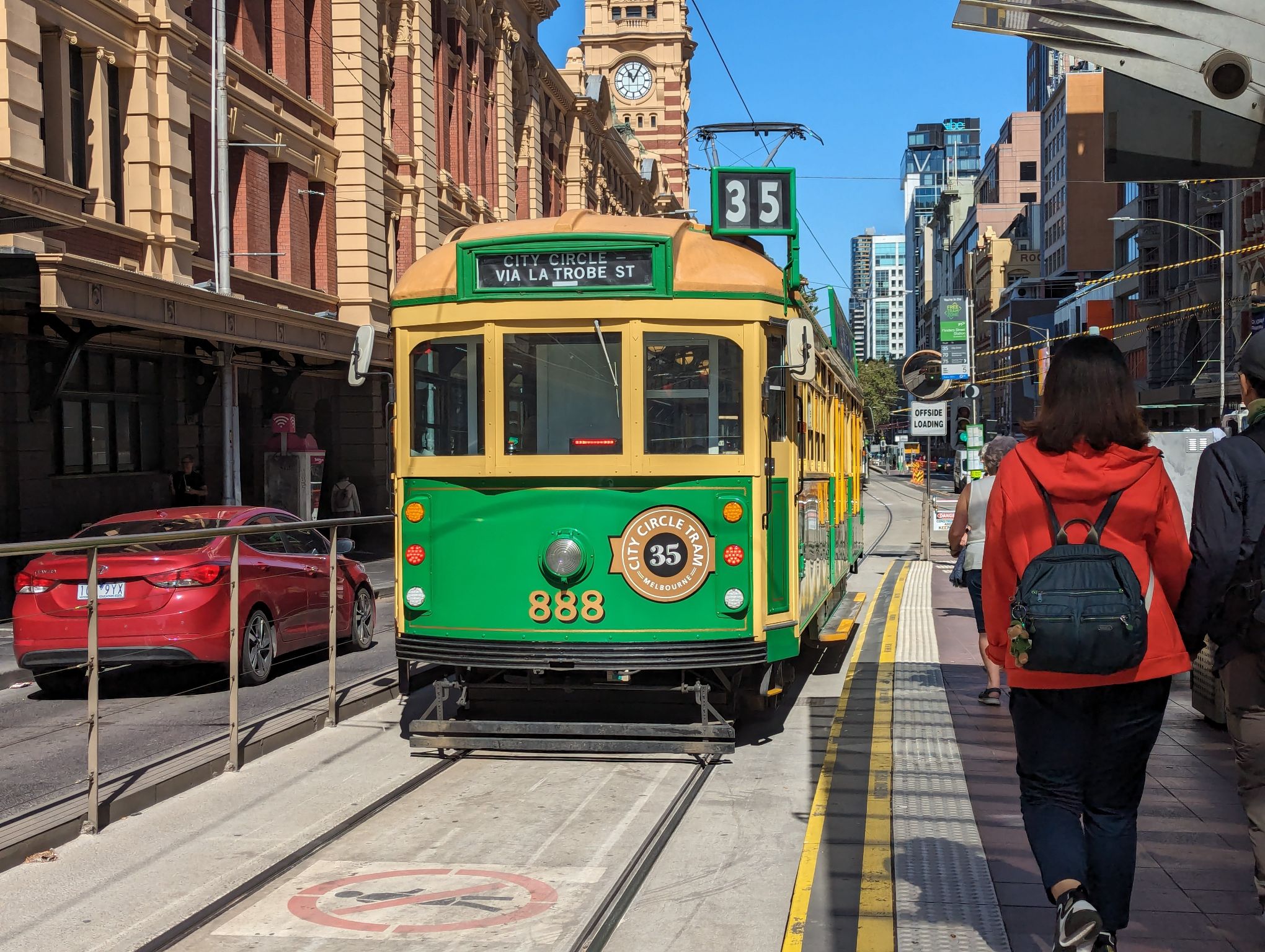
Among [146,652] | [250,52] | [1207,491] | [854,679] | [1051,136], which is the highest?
[1051,136]

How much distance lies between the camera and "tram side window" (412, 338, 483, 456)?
8.44 m

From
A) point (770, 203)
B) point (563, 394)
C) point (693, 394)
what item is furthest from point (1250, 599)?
point (770, 203)

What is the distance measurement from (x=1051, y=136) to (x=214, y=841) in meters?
108

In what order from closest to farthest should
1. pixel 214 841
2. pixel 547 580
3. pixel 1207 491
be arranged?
pixel 1207 491 < pixel 214 841 < pixel 547 580

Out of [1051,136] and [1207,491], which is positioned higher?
[1051,136]

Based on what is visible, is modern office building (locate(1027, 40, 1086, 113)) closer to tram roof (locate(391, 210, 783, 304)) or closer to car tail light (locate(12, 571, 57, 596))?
tram roof (locate(391, 210, 783, 304))

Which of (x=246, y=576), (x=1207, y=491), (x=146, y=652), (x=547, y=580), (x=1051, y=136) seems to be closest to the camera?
(x=1207, y=491)

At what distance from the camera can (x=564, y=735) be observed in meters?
8.21

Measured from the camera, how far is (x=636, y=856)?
6059 millimetres

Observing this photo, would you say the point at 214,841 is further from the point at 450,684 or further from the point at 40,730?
the point at 450,684

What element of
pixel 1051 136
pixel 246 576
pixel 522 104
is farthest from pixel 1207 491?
pixel 1051 136

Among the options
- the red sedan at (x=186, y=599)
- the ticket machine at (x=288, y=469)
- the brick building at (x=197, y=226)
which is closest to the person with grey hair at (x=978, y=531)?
the red sedan at (x=186, y=599)

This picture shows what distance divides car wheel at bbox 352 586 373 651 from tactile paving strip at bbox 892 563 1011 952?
5902 millimetres

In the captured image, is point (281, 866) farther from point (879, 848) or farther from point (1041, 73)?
point (1041, 73)
